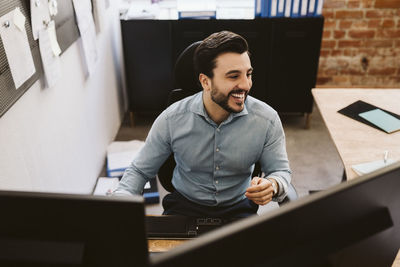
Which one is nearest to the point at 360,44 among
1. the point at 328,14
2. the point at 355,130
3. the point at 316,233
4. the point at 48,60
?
the point at 328,14

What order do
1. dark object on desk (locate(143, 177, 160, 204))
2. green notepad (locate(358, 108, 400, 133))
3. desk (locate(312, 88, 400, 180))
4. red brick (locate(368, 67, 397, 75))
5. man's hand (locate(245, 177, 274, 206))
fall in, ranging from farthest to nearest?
red brick (locate(368, 67, 397, 75))
dark object on desk (locate(143, 177, 160, 204))
green notepad (locate(358, 108, 400, 133))
desk (locate(312, 88, 400, 180))
man's hand (locate(245, 177, 274, 206))

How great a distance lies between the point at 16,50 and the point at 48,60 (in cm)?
30

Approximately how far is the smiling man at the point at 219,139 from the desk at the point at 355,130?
0.33 meters

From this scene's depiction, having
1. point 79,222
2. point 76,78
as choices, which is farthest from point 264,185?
point 76,78

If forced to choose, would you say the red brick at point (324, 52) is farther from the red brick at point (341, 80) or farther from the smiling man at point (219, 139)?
the smiling man at point (219, 139)

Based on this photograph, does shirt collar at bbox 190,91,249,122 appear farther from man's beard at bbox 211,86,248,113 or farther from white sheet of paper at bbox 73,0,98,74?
white sheet of paper at bbox 73,0,98,74

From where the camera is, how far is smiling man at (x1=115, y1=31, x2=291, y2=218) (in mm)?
1471

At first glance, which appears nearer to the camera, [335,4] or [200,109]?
[200,109]

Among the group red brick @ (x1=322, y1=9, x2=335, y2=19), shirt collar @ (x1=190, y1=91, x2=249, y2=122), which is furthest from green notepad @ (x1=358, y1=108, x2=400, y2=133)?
red brick @ (x1=322, y1=9, x2=335, y2=19)

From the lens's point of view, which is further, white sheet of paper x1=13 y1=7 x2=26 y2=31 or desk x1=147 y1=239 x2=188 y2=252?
white sheet of paper x1=13 y1=7 x2=26 y2=31

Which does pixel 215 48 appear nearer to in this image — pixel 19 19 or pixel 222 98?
pixel 222 98

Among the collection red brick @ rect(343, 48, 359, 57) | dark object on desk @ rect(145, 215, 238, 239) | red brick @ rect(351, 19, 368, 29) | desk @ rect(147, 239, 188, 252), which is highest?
red brick @ rect(351, 19, 368, 29)

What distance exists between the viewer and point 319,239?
0.69 metres

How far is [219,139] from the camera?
153cm
